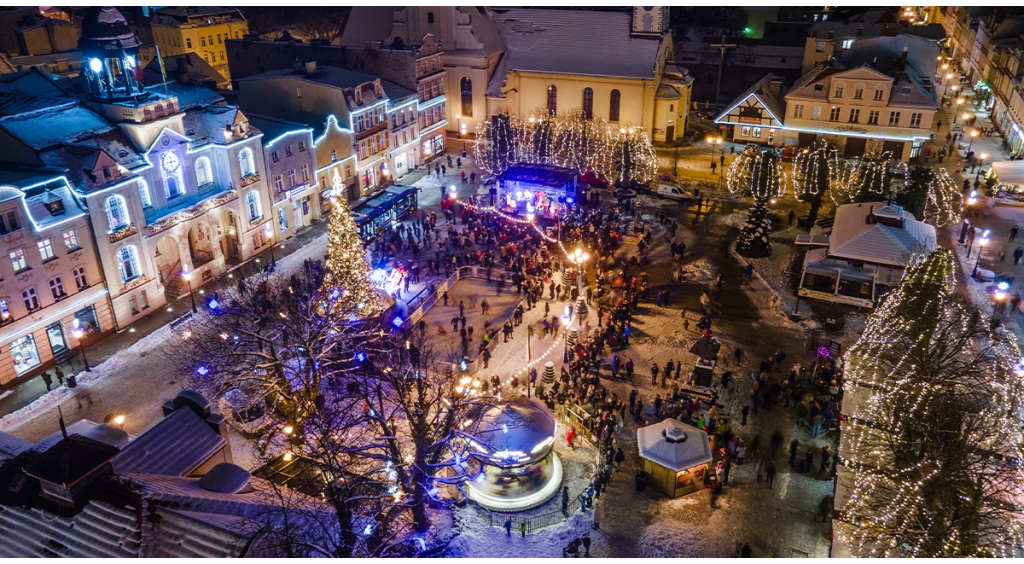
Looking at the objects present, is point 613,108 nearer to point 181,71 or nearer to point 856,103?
point 856,103

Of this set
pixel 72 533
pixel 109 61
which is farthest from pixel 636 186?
pixel 72 533

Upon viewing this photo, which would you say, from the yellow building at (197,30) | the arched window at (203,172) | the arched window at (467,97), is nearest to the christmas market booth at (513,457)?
the arched window at (203,172)

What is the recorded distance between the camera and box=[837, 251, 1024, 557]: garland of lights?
64.1ft

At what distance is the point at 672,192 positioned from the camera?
167 feet

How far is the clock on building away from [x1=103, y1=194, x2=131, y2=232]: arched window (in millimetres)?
3241

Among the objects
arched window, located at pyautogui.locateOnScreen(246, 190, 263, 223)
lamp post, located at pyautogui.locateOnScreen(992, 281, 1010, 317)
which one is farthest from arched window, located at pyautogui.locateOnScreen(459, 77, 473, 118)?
lamp post, located at pyautogui.locateOnScreen(992, 281, 1010, 317)

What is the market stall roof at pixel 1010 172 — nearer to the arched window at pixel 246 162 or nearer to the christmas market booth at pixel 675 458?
the christmas market booth at pixel 675 458

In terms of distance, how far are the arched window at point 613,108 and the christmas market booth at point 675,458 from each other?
141 feet

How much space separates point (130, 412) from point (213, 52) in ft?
207

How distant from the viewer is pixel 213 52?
81.4 meters

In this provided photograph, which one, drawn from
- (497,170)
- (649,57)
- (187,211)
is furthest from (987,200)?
(187,211)

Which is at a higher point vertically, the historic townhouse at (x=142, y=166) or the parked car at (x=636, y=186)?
the historic townhouse at (x=142, y=166)

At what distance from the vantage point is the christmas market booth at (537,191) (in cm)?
4747

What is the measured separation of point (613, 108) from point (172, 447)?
5090 centimetres
